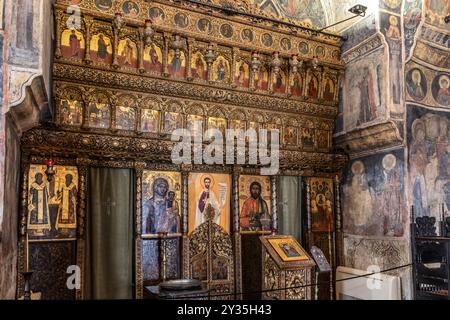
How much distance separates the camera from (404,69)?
728 centimetres

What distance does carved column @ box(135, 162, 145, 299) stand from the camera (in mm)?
6324

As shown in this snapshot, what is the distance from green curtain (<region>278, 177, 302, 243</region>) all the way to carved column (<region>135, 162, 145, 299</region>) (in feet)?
8.56

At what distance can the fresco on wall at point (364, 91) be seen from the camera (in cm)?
734

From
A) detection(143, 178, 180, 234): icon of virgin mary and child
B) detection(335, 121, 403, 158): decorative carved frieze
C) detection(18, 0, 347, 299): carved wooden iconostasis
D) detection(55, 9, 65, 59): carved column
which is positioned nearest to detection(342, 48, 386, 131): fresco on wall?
detection(335, 121, 403, 158): decorative carved frieze

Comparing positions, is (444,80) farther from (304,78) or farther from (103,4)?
(103,4)

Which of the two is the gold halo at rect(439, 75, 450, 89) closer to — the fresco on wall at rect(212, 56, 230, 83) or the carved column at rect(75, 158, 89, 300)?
the fresco on wall at rect(212, 56, 230, 83)

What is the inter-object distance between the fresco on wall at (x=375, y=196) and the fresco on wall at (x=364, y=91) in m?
0.76

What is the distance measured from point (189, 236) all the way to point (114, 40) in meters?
3.30

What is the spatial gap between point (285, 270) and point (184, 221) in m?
2.11

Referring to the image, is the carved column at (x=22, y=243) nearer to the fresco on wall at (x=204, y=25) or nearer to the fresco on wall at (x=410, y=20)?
the fresco on wall at (x=204, y=25)

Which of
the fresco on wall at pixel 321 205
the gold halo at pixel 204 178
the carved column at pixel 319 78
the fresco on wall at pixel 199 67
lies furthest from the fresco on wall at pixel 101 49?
the fresco on wall at pixel 321 205

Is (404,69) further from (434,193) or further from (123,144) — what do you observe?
(123,144)

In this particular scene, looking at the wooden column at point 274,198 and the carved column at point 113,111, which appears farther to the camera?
the wooden column at point 274,198
